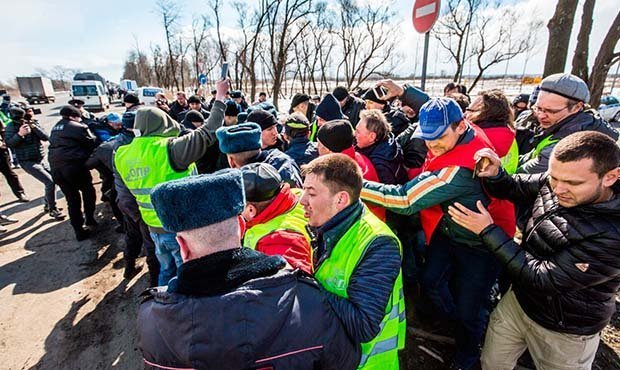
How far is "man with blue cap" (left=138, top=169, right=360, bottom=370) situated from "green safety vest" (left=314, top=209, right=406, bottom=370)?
0.90 feet

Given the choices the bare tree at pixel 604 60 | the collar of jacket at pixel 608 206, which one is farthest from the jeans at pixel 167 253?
the bare tree at pixel 604 60

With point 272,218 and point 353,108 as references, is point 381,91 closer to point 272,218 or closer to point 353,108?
point 353,108

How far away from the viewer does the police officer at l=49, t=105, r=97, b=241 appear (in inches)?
192

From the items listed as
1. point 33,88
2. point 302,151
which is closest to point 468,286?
point 302,151

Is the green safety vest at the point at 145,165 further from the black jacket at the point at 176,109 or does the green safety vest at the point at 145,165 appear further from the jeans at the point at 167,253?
the black jacket at the point at 176,109

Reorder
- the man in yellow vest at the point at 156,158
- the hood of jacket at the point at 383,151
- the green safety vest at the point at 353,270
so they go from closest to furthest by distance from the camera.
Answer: the green safety vest at the point at 353,270 < the hood of jacket at the point at 383,151 < the man in yellow vest at the point at 156,158

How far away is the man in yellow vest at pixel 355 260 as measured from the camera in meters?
1.34

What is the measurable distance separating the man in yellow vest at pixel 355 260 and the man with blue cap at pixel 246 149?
1.07 meters

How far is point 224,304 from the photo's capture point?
989 mm

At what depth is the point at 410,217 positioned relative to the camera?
10.5 ft

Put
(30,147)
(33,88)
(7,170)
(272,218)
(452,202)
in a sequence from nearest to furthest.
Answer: (272,218)
(452,202)
(30,147)
(7,170)
(33,88)

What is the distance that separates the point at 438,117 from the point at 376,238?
1089 millimetres

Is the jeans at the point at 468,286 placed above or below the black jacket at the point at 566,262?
below

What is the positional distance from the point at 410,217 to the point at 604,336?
77.5 inches
